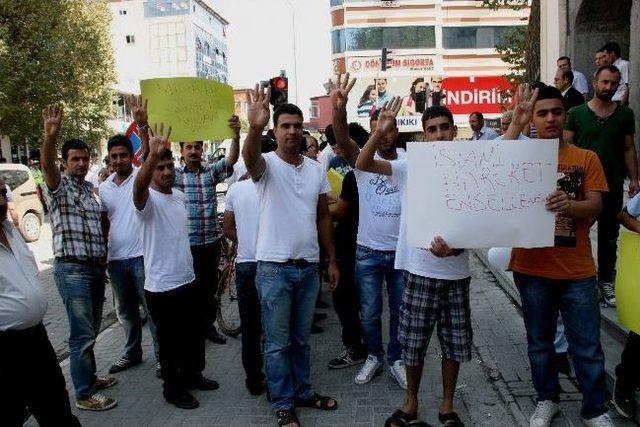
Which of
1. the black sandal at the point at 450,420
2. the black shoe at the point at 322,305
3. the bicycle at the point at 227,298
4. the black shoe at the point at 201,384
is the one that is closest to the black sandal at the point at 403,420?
the black sandal at the point at 450,420

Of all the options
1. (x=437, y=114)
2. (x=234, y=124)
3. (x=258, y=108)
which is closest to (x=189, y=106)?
(x=234, y=124)

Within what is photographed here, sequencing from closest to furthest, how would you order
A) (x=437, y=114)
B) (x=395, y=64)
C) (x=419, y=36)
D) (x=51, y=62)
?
(x=437, y=114), (x=51, y=62), (x=395, y=64), (x=419, y=36)

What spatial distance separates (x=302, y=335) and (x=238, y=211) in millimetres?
1257

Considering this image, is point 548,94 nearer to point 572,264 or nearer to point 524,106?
point 524,106

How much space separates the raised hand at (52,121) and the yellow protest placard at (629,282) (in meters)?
3.64

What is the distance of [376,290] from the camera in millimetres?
4613

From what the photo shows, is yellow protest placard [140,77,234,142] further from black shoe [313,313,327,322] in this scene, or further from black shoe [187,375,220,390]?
black shoe [313,313,327,322]

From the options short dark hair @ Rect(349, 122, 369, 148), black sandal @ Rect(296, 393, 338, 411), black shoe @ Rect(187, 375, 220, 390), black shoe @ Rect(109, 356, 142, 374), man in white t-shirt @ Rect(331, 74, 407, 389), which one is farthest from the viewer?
short dark hair @ Rect(349, 122, 369, 148)

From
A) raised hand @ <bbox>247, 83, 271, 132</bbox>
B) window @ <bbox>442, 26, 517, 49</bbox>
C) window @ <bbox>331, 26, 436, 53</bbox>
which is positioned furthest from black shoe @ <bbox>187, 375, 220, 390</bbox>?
window @ <bbox>442, 26, 517, 49</bbox>

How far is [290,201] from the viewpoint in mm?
3912

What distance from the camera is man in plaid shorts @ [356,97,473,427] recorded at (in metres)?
3.67

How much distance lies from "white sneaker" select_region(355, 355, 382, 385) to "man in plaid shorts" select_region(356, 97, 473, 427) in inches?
32.5

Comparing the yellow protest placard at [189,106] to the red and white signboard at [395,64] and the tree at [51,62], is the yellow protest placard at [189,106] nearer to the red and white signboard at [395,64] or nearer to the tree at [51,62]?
the tree at [51,62]

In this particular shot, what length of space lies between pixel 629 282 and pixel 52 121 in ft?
12.3
